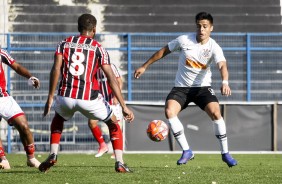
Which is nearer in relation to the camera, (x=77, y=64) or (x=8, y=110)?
(x=77, y=64)

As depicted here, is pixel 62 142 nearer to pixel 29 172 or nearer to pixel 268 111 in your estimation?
pixel 268 111

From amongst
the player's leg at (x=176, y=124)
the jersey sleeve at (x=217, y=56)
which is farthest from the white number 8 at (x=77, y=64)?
the jersey sleeve at (x=217, y=56)

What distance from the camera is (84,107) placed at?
10.2 m

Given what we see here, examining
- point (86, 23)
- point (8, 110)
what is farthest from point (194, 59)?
point (8, 110)

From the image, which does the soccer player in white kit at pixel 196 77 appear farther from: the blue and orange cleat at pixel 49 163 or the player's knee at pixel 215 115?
the blue and orange cleat at pixel 49 163

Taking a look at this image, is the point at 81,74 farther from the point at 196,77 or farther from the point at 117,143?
the point at 196,77

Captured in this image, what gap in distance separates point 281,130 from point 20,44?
6197 mm

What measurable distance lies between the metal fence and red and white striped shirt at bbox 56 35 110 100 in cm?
964

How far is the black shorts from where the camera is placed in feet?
40.2

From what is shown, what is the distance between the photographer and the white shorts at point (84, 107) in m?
10.2

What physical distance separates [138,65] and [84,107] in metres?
10.2

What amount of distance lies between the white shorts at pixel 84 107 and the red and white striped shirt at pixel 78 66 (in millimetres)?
58

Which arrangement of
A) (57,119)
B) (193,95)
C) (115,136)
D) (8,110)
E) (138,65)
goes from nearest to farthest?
(57,119) < (115,136) < (8,110) < (193,95) < (138,65)

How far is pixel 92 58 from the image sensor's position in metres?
10.2
